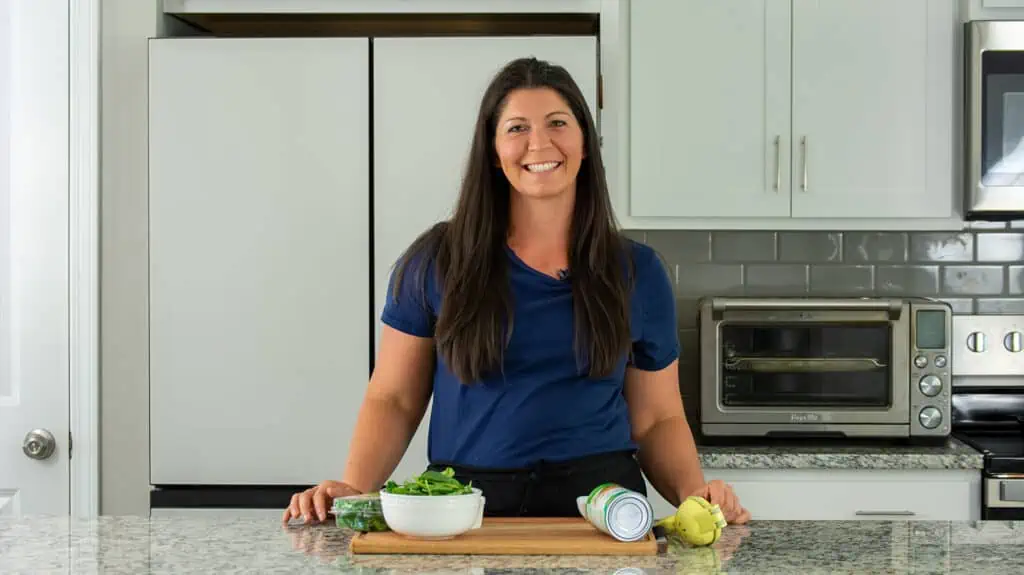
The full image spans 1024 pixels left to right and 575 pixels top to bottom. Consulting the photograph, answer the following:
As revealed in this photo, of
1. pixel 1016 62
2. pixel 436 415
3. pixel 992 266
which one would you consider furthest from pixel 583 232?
pixel 992 266

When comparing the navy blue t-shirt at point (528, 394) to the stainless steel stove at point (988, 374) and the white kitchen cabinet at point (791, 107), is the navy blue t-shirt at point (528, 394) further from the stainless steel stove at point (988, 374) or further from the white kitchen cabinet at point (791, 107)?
the stainless steel stove at point (988, 374)

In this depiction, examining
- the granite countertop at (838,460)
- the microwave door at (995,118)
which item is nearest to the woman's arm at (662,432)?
the granite countertop at (838,460)

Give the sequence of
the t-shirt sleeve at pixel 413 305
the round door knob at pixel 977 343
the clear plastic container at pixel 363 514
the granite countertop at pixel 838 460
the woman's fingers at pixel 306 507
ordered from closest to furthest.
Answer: the clear plastic container at pixel 363 514, the woman's fingers at pixel 306 507, the t-shirt sleeve at pixel 413 305, the granite countertop at pixel 838 460, the round door knob at pixel 977 343

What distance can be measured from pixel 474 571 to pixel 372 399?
1.97 feet

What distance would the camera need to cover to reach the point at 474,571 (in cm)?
134

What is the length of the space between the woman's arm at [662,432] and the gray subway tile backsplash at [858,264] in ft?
4.79

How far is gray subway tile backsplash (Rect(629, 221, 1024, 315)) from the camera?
11.2 ft

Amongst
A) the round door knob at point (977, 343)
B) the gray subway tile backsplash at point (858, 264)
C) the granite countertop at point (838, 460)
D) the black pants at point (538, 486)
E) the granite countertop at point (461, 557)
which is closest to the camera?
the granite countertop at point (461, 557)

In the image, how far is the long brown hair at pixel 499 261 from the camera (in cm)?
181

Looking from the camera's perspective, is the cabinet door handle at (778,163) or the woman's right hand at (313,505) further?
the cabinet door handle at (778,163)

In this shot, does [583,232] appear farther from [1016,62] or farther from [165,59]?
[1016,62]

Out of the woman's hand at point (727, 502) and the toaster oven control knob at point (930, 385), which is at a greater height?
the toaster oven control knob at point (930, 385)

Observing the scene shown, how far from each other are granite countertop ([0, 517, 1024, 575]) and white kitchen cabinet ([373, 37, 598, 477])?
1.21 m

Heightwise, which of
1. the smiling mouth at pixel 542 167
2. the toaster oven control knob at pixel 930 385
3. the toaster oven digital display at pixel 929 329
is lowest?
the toaster oven control knob at pixel 930 385
